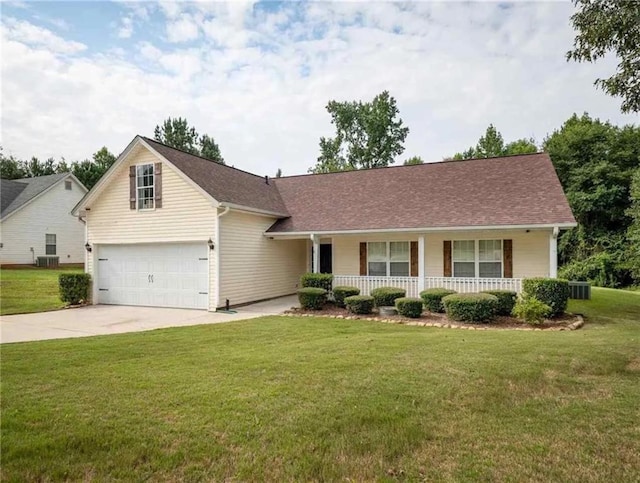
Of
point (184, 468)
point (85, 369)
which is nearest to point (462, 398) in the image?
point (184, 468)

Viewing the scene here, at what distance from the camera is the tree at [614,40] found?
636 cm

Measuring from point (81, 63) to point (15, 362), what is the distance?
9438 mm

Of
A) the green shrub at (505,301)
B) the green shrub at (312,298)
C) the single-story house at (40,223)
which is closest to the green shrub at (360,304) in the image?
the green shrub at (312,298)

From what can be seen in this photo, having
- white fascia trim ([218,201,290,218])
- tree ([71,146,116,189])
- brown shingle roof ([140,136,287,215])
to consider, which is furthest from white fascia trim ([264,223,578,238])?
tree ([71,146,116,189])

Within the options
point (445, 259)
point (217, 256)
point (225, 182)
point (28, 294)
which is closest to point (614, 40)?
point (445, 259)

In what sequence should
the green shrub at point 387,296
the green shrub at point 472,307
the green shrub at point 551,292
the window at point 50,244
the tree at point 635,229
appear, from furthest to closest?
the window at point 50,244 → the tree at point 635,229 → the green shrub at point 387,296 → the green shrub at point 551,292 → the green shrub at point 472,307

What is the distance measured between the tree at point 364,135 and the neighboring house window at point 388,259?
23.4m

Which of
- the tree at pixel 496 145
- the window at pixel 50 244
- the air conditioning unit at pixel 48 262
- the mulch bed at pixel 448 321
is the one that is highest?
the tree at pixel 496 145

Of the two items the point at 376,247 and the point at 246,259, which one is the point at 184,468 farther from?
the point at 376,247

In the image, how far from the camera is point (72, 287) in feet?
46.3

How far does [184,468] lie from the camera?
125 inches

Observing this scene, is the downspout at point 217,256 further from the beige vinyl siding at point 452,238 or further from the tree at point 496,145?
the tree at point 496,145

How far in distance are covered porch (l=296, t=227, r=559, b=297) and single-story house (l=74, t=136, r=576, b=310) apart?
4cm

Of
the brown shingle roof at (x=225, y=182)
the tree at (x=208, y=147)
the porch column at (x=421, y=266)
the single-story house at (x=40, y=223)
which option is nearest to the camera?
the porch column at (x=421, y=266)
